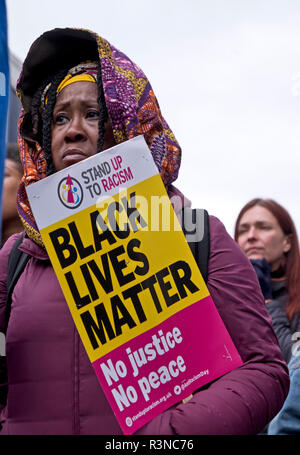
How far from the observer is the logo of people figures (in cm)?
175

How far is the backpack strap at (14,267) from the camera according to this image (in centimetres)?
190

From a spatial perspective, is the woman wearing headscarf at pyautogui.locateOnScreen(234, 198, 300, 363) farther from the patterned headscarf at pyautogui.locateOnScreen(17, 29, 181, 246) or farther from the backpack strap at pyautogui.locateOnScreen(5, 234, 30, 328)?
the backpack strap at pyautogui.locateOnScreen(5, 234, 30, 328)

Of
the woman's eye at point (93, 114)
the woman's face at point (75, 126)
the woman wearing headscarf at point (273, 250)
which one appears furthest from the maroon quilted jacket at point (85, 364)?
the woman wearing headscarf at point (273, 250)

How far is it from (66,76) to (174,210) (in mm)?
626

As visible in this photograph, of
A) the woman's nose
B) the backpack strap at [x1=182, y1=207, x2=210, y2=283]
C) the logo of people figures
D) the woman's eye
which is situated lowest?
the backpack strap at [x1=182, y1=207, x2=210, y2=283]

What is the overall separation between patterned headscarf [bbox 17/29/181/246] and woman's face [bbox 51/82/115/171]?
0.08m

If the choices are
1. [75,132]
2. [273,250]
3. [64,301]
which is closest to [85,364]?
[64,301]

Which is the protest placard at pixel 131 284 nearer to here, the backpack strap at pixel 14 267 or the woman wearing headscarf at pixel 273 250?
the backpack strap at pixel 14 267

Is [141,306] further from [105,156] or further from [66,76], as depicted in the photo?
[66,76]

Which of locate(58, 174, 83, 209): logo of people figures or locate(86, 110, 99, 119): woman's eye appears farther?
locate(86, 110, 99, 119): woman's eye

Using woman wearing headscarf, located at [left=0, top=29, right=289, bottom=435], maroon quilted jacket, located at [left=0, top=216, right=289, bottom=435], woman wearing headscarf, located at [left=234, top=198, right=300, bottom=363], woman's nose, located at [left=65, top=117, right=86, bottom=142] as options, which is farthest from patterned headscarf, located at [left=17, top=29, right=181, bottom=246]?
woman wearing headscarf, located at [left=234, top=198, right=300, bottom=363]

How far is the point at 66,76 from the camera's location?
7.13 feet

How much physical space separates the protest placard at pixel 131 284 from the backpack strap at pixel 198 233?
8cm
